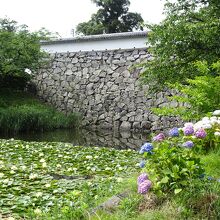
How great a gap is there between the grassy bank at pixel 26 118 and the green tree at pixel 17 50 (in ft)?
3.56

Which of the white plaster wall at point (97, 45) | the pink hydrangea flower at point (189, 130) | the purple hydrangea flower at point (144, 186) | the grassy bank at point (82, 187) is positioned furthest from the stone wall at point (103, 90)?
the purple hydrangea flower at point (144, 186)

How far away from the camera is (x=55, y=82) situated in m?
16.3

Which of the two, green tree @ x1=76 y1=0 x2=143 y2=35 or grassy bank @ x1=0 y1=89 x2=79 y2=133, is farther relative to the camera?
green tree @ x1=76 y1=0 x2=143 y2=35

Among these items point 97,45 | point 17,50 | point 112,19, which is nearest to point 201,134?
point 17,50

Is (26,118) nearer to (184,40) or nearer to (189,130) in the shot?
(184,40)

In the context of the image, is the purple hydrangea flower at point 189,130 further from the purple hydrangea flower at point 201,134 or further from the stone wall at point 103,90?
the stone wall at point 103,90

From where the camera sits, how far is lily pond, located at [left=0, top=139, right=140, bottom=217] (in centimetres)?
374

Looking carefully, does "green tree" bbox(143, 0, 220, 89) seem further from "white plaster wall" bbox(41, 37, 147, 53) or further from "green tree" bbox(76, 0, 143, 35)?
"green tree" bbox(76, 0, 143, 35)

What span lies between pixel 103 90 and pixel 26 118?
3475mm

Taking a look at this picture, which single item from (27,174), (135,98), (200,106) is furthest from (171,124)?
(27,174)

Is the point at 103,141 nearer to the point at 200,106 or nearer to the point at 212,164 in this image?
the point at 200,106

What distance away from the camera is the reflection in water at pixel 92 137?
35.1ft

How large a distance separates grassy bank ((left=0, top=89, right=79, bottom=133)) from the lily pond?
466cm

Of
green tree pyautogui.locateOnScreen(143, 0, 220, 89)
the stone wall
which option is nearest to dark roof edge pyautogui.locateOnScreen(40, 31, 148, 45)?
the stone wall
